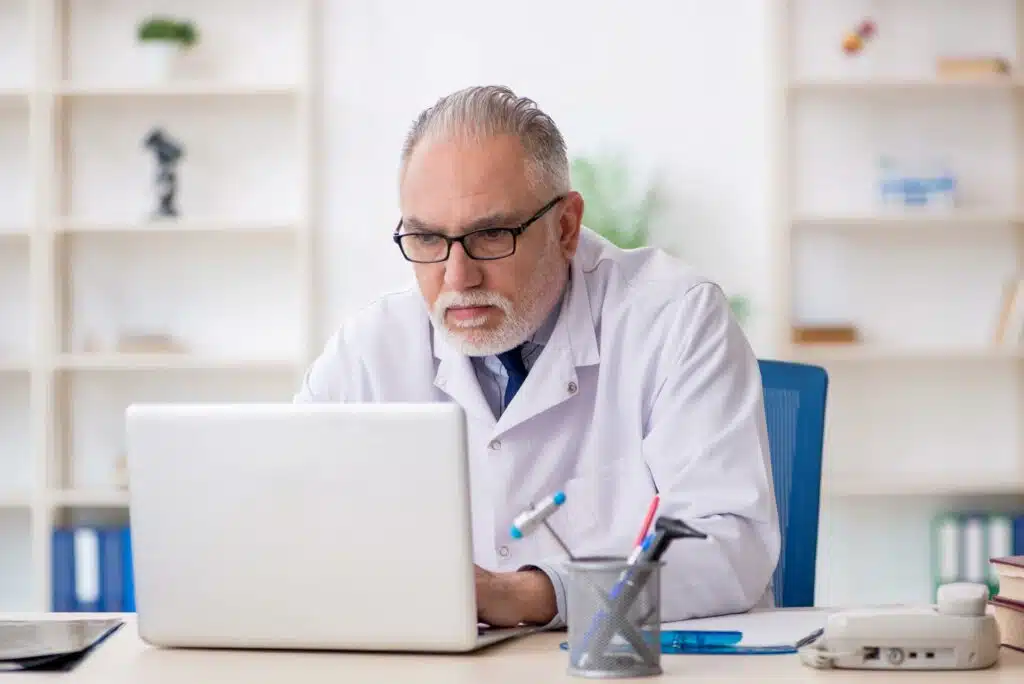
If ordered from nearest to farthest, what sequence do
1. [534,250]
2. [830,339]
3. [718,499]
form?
[718,499]
[534,250]
[830,339]

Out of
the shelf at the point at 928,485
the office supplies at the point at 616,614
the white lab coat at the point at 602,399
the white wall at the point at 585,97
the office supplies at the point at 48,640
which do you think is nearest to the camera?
the office supplies at the point at 616,614

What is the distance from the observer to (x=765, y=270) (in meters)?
4.24

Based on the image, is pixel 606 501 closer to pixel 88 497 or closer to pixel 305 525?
pixel 305 525

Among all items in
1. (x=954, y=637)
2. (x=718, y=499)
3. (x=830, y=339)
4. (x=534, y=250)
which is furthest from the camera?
(x=830, y=339)

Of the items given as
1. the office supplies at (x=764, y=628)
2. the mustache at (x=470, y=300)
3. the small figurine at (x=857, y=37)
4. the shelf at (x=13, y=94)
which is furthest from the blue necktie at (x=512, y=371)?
the shelf at (x=13, y=94)

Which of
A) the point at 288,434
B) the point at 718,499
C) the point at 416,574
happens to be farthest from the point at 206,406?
the point at 718,499

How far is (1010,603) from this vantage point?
1382 mm

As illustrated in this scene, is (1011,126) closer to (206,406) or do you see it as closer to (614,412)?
(614,412)

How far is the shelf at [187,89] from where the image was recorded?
4.09 metres

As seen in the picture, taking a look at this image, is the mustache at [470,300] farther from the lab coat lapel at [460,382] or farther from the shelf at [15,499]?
the shelf at [15,499]

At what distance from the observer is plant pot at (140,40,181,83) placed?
4188 millimetres

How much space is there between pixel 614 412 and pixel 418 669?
0.77m

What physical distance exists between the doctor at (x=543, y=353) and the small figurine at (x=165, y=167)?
2.27m

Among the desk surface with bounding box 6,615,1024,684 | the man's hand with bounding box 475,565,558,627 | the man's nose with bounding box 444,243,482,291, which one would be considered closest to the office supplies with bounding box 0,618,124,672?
the desk surface with bounding box 6,615,1024,684
